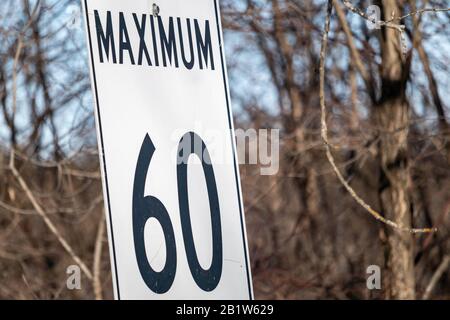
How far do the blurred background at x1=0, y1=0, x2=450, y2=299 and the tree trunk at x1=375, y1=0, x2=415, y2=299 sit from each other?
0.02 meters

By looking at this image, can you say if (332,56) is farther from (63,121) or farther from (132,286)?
(132,286)

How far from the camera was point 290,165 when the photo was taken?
9.78m

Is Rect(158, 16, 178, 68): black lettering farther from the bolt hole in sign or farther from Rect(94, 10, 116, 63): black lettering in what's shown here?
Rect(94, 10, 116, 63): black lettering

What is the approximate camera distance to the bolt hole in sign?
68.1 inches

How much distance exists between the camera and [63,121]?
9555 mm

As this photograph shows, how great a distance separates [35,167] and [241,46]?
290 cm

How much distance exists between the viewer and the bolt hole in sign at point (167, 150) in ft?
5.67

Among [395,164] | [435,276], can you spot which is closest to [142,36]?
[395,164]

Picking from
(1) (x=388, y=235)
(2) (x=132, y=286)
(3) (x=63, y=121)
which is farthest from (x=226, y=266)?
(3) (x=63, y=121)

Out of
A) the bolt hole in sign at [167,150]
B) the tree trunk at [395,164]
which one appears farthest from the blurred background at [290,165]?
the bolt hole in sign at [167,150]

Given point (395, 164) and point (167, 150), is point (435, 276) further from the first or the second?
point (167, 150)

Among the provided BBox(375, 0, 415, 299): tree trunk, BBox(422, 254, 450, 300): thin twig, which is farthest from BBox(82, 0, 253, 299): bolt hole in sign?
BBox(422, 254, 450, 300): thin twig

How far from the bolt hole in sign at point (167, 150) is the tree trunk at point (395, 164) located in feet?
17.7

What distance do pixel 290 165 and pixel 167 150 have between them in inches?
316
